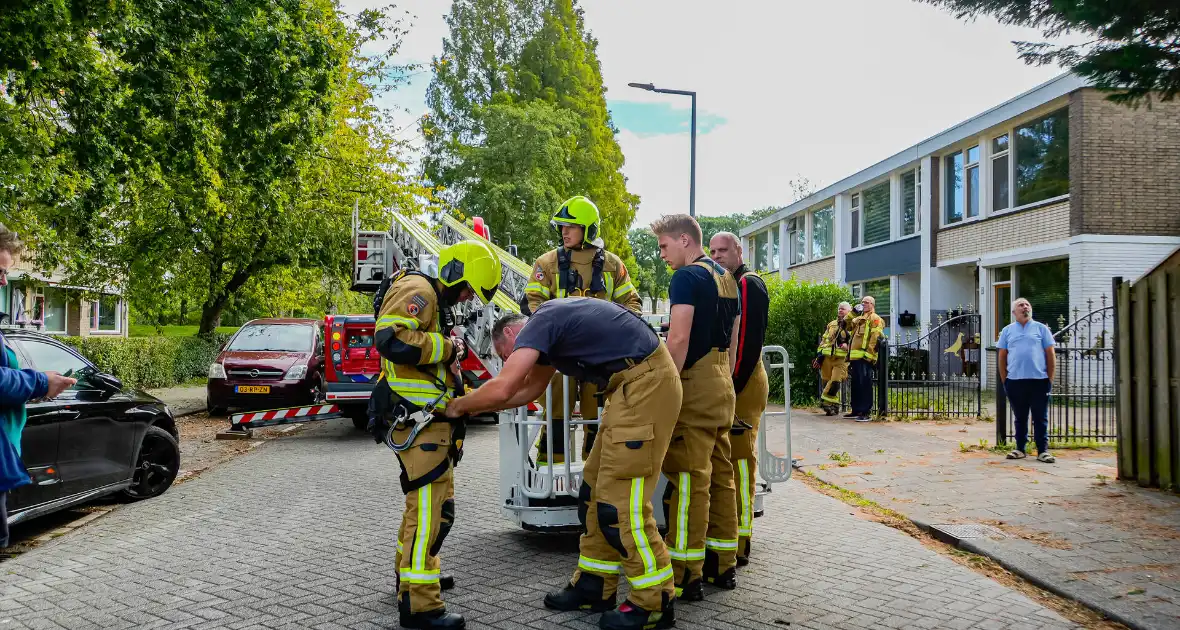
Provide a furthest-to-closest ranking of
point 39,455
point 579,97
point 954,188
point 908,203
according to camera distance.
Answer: point 579,97 → point 908,203 → point 954,188 → point 39,455

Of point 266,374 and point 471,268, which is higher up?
point 471,268

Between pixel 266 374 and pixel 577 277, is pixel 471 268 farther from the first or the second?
pixel 266 374

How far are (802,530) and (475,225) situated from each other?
7.63 metres

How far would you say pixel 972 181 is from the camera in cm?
2155

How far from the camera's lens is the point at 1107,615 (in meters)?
4.61

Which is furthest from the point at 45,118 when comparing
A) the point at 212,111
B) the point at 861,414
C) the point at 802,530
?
the point at 861,414

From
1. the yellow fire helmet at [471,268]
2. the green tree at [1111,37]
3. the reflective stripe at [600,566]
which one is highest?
Answer: the green tree at [1111,37]

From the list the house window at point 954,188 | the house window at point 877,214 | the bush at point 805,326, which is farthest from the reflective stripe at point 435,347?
the house window at point 877,214

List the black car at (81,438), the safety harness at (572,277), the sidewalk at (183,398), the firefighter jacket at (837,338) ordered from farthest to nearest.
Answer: the sidewalk at (183,398)
the firefighter jacket at (837,338)
the safety harness at (572,277)
the black car at (81,438)

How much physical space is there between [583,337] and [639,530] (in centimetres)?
97

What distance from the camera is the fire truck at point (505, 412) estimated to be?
217 inches

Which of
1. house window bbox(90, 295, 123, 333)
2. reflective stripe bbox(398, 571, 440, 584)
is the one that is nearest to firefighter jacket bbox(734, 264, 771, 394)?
reflective stripe bbox(398, 571, 440, 584)

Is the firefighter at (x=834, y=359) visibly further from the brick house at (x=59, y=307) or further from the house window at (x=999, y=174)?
the brick house at (x=59, y=307)

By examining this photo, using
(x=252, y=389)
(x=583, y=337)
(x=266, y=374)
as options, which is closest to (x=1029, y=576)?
(x=583, y=337)
